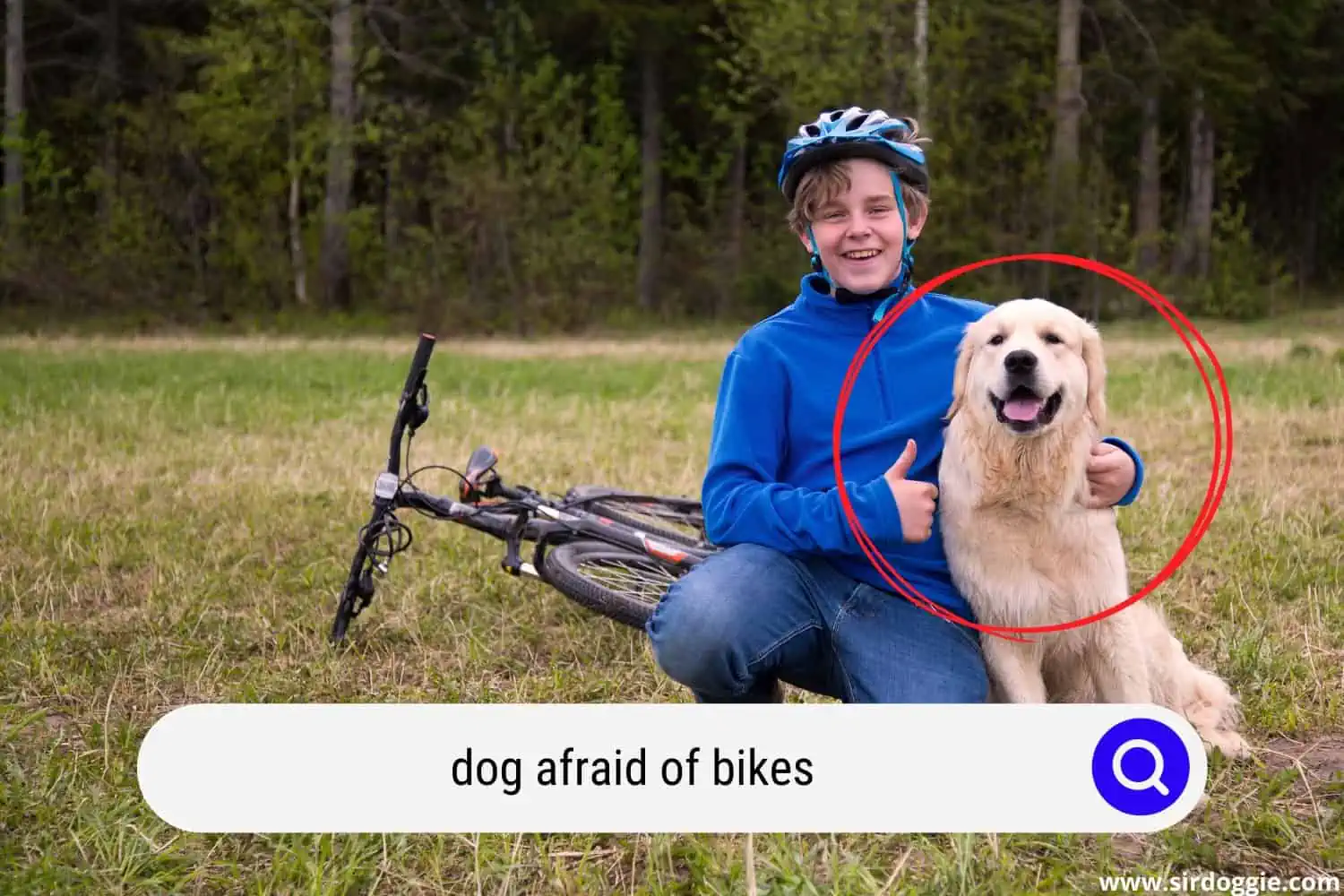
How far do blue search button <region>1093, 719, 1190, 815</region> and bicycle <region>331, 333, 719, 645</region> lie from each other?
1942 millimetres

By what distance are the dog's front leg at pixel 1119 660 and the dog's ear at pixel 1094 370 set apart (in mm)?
476

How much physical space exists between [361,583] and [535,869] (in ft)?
6.04

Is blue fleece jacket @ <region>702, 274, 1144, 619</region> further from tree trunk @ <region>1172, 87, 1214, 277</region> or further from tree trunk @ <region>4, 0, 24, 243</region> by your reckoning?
tree trunk @ <region>4, 0, 24, 243</region>

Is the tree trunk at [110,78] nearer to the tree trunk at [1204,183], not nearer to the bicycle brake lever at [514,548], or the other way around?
the tree trunk at [1204,183]

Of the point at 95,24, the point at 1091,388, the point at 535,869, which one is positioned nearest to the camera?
the point at 535,869

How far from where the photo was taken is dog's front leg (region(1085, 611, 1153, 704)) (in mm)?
3070

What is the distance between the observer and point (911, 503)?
111 inches

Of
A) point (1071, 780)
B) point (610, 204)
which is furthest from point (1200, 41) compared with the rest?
point (1071, 780)

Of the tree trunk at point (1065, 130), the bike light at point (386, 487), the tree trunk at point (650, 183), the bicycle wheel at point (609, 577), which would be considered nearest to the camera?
the bicycle wheel at point (609, 577)

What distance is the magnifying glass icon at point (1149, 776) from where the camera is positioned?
7.91 ft

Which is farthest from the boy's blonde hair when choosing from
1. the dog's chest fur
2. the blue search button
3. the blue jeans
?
the blue search button

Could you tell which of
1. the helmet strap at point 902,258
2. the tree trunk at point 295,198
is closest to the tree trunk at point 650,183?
the tree trunk at point 295,198

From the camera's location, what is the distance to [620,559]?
14.8 ft

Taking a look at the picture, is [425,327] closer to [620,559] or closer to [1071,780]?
[620,559]
